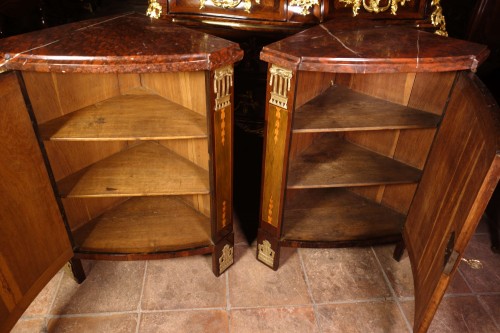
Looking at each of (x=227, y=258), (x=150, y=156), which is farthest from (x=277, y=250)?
(x=150, y=156)

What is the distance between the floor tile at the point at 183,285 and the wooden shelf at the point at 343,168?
2.27 ft

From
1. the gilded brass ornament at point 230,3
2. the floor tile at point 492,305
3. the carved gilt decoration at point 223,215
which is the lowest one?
the floor tile at point 492,305

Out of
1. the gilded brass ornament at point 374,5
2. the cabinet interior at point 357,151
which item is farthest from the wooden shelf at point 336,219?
the gilded brass ornament at point 374,5

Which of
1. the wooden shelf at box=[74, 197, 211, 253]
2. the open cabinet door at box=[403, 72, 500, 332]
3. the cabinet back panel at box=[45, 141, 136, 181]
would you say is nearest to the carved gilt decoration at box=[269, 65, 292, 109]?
the open cabinet door at box=[403, 72, 500, 332]

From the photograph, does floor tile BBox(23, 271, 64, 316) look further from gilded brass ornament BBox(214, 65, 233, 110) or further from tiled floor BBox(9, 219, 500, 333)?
gilded brass ornament BBox(214, 65, 233, 110)

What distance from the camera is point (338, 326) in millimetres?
1919

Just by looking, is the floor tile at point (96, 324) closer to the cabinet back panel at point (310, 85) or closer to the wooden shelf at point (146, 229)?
the wooden shelf at point (146, 229)

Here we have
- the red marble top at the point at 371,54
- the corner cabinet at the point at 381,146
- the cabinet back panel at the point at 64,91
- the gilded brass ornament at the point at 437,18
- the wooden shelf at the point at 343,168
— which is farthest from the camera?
the gilded brass ornament at the point at 437,18

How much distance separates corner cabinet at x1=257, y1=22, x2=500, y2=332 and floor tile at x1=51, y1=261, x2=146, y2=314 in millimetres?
699

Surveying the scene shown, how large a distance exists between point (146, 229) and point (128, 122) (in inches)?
25.0

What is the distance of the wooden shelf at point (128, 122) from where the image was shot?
163cm

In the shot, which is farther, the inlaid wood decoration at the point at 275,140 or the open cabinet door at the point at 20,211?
the inlaid wood decoration at the point at 275,140

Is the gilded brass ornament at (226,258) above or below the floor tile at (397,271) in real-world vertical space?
above

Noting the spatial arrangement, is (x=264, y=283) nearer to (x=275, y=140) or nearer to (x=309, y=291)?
(x=309, y=291)
